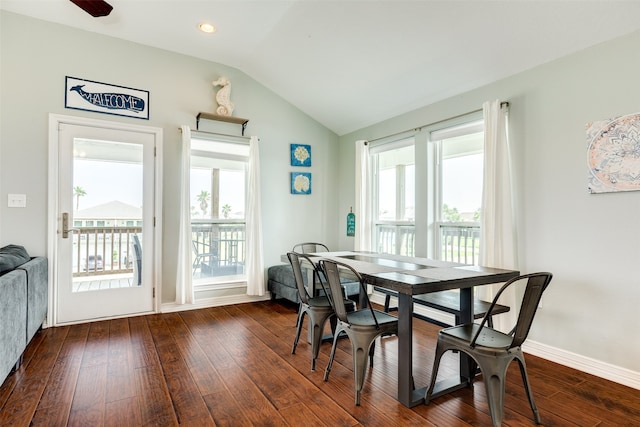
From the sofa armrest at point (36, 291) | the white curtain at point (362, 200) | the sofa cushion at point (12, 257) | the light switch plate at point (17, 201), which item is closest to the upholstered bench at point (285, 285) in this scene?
the white curtain at point (362, 200)

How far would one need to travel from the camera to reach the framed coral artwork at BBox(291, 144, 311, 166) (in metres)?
4.84

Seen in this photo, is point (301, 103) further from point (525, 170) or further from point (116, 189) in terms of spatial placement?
point (525, 170)

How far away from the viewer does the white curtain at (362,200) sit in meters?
4.50

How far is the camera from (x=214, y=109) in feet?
14.1

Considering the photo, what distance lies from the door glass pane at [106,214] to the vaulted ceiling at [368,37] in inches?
51.9

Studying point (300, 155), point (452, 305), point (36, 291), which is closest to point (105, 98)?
point (36, 291)

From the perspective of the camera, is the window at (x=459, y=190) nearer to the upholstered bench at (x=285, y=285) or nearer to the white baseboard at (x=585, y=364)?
the white baseboard at (x=585, y=364)

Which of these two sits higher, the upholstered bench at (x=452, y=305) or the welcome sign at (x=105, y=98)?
the welcome sign at (x=105, y=98)

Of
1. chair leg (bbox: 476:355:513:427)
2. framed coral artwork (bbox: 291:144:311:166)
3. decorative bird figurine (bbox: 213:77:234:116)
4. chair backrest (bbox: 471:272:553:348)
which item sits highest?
decorative bird figurine (bbox: 213:77:234:116)

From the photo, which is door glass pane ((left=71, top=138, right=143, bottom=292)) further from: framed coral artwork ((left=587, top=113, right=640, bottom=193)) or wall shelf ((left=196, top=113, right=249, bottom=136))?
framed coral artwork ((left=587, top=113, right=640, bottom=193))

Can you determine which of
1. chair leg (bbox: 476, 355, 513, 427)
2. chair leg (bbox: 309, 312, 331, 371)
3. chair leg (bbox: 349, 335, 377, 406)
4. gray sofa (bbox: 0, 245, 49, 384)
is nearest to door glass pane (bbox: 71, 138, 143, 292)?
gray sofa (bbox: 0, 245, 49, 384)

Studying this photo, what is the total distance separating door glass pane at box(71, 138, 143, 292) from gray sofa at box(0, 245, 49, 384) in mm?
390

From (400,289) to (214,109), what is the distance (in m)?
3.41

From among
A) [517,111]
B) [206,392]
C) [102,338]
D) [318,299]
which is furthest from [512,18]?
[102,338]
